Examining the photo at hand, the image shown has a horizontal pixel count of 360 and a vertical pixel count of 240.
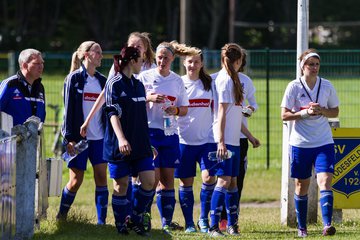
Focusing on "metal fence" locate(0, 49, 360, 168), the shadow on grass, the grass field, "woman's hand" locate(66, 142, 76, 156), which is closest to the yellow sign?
the grass field

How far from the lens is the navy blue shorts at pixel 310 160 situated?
11.3m

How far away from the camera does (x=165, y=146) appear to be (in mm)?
11562

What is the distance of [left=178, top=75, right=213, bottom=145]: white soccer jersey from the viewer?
12.0m

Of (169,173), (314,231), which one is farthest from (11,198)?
(314,231)

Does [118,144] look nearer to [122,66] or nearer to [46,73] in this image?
[122,66]

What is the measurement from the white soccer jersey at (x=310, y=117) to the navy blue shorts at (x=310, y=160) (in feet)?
0.20

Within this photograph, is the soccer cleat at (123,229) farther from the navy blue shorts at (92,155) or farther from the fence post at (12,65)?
the fence post at (12,65)

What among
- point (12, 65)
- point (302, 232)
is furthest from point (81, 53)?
point (12, 65)

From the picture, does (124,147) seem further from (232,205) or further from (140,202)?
(232,205)

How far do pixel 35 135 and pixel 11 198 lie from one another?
900 mm

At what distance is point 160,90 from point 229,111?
0.83m

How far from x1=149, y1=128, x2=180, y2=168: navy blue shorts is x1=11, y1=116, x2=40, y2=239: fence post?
169cm

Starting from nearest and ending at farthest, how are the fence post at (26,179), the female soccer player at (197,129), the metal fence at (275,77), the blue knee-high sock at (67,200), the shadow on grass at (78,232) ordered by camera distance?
the fence post at (26,179)
the shadow on grass at (78,232)
the female soccer player at (197,129)
the blue knee-high sock at (67,200)
the metal fence at (275,77)

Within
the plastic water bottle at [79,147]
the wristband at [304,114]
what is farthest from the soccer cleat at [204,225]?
the wristband at [304,114]
